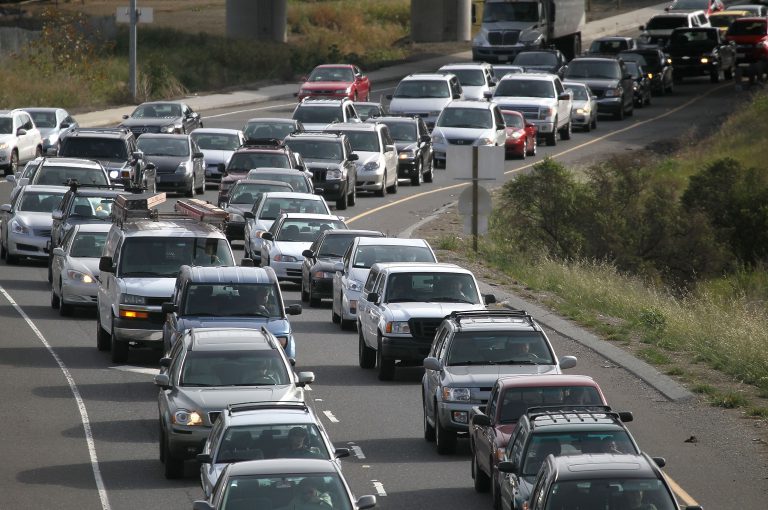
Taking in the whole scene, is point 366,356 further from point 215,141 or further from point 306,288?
point 215,141

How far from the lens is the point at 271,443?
48.1ft

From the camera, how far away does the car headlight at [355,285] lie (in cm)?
2690

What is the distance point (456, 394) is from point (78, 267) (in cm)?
1135

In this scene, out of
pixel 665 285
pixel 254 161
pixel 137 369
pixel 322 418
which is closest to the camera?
pixel 322 418

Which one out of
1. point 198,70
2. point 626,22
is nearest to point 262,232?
point 198,70

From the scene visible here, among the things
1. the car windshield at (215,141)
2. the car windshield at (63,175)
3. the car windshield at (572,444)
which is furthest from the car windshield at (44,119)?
the car windshield at (572,444)

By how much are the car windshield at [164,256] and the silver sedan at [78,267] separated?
142 inches

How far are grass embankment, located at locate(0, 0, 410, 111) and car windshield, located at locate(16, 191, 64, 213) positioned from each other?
85.3 ft

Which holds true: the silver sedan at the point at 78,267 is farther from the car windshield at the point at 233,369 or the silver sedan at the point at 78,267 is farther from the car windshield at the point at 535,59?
the car windshield at the point at 535,59

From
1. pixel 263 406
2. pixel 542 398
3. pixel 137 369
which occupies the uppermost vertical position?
pixel 263 406

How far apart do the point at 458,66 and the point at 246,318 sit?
38921 mm

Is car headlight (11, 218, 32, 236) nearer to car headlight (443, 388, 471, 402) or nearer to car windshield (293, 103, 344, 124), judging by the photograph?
car windshield (293, 103, 344, 124)

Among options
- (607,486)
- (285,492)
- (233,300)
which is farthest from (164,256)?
(607,486)

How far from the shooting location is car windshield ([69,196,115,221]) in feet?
106
